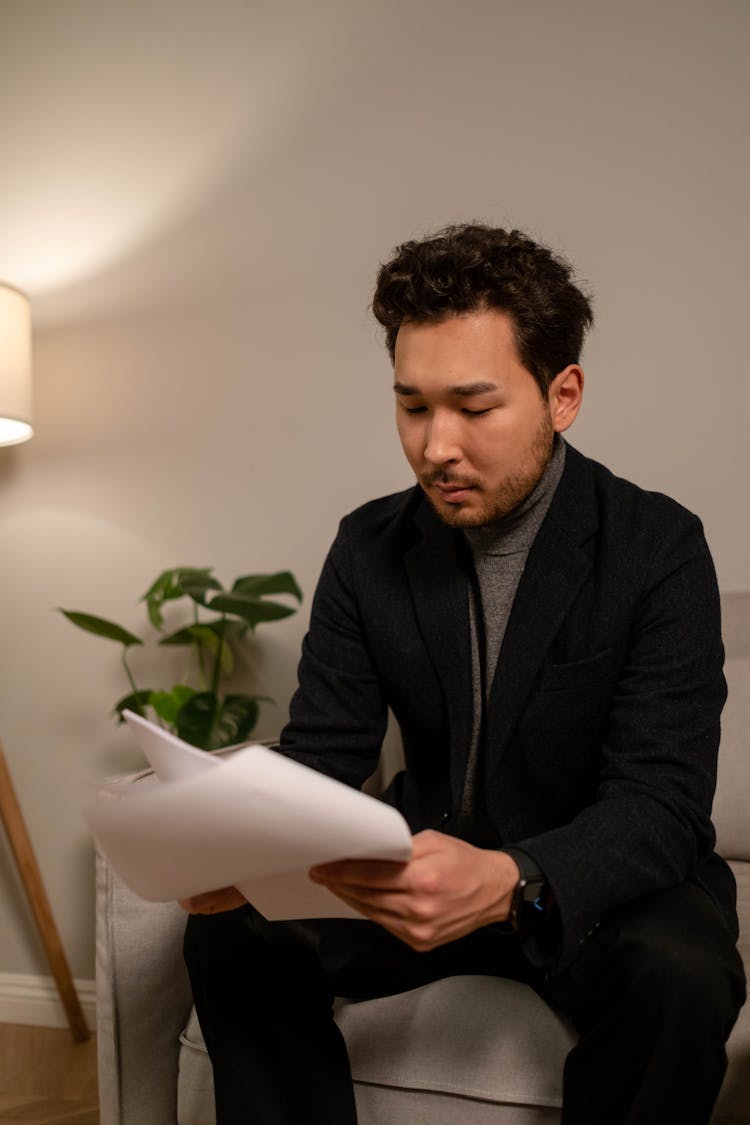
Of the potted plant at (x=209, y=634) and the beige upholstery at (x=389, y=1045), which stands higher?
the potted plant at (x=209, y=634)

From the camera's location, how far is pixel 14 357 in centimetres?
207

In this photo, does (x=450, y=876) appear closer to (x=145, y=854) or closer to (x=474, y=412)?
(x=145, y=854)

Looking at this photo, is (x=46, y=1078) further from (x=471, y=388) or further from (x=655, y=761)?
(x=471, y=388)

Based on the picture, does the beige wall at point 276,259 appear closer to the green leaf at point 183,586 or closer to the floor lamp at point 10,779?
the floor lamp at point 10,779

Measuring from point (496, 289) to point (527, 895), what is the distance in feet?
2.36

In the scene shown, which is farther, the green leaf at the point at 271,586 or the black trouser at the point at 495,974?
the green leaf at the point at 271,586

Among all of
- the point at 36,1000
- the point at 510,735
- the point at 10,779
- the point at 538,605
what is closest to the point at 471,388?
the point at 538,605

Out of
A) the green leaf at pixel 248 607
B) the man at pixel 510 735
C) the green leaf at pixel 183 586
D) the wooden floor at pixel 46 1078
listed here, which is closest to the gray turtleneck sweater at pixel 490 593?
the man at pixel 510 735

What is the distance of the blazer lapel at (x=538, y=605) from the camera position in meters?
1.30

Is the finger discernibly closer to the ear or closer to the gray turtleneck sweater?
the gray turtleneck sweater

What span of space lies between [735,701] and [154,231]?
161 cm

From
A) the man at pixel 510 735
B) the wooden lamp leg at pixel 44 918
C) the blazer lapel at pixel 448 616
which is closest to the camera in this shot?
the man at pixel 510 735

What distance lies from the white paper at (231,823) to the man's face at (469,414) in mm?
540

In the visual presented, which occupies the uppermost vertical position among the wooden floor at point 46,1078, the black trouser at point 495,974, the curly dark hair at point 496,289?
the curly dark hair at point 496,289
